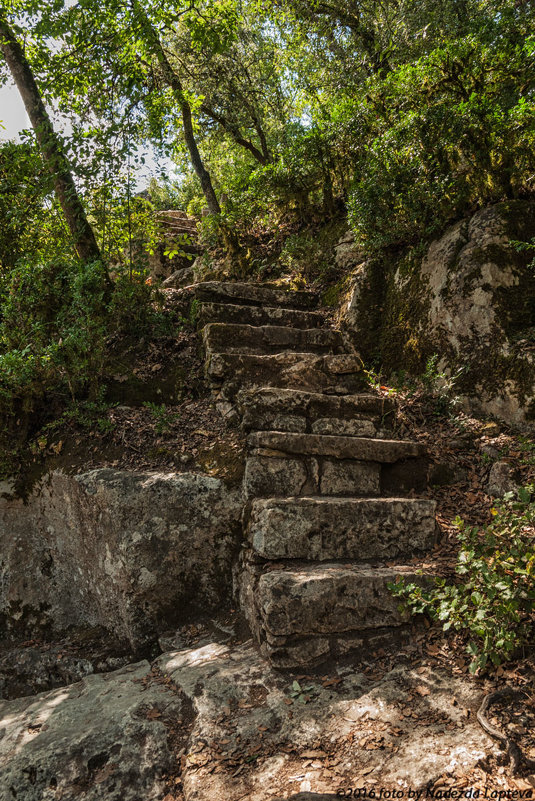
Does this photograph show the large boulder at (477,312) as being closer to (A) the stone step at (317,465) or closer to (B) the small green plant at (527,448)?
(B) the small green plant at (527,448)

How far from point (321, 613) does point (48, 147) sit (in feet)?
19.5

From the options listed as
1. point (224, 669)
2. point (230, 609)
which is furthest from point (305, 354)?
point (224, 669)

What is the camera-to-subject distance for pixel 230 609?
11.5 feet

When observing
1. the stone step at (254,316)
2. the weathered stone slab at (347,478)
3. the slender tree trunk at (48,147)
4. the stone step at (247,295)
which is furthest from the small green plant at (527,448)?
the slender tree trunk at (48,147)

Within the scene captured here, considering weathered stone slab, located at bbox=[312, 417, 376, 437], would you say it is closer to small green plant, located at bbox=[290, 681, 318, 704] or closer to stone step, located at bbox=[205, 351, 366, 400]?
stone step, located at bbox=[205, 351, 366, 400]

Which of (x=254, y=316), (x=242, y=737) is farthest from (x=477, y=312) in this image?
(x=242, y=737)

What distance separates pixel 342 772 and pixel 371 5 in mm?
14914

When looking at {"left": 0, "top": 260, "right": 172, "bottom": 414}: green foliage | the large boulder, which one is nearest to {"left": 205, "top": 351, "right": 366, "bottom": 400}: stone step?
the large boulder

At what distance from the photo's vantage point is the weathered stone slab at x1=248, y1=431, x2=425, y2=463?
3.76m

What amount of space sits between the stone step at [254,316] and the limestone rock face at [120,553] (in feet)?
8.36

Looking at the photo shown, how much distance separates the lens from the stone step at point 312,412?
4.09 meters

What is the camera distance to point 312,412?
171 inches

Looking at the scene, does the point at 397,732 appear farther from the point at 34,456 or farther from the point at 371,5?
the point at 371,5

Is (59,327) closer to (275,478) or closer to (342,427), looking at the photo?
(275,478)
